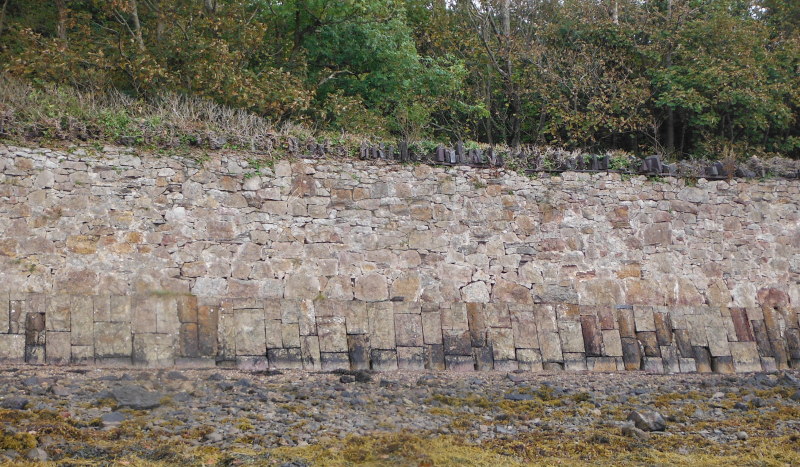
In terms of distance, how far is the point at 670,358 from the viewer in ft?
39.2

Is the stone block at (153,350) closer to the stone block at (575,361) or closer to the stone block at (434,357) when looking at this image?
the stone block at (434,357)

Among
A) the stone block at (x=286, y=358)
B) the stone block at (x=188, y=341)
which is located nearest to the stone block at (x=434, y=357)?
the stone block at (x=286, y=358)

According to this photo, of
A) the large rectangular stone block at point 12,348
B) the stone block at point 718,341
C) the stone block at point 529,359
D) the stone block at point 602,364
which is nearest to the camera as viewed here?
the large rectangular stone block at point 12,348

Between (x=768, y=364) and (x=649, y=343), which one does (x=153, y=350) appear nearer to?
(x=649, y=343)

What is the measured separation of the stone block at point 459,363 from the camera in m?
11.0

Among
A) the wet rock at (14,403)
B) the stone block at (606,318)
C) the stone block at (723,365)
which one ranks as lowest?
the stone block at (723,365)

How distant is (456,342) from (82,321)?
4316 mm

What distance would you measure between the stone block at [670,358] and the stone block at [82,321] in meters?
7.06

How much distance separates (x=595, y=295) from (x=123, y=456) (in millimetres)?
7010

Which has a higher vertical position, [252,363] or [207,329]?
[207,329]

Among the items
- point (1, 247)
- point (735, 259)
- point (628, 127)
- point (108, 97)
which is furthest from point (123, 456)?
point (628, 127)

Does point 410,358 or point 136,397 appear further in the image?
point 410,358

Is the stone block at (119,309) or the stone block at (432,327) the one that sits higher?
the stone block at (119,309)

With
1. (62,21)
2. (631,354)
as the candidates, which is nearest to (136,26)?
(62,21)
